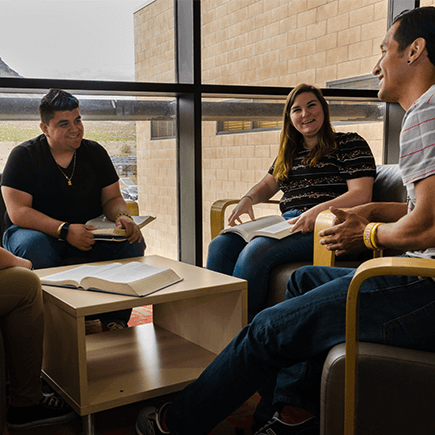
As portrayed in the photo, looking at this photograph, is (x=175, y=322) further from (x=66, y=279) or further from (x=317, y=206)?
(x=317, y=206)

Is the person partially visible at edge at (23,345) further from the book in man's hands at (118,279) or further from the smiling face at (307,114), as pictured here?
the smiling face at (307,114)

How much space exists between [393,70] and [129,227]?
4.75ft

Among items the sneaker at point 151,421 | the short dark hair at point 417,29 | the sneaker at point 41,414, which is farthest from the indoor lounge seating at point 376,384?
the sneaker at point 41,414

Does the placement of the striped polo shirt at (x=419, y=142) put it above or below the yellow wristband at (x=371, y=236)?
above

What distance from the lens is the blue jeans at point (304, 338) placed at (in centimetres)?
109

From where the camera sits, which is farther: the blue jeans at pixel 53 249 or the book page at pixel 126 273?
the blue jeans at pixel 53 249

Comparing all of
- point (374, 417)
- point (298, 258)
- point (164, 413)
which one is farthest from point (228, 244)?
point (374, 417)

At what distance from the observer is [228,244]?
228 cm

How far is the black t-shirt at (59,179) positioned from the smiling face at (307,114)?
102cm

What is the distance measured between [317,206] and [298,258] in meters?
0.26

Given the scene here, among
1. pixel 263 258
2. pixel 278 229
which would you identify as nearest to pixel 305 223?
pixel 278 229

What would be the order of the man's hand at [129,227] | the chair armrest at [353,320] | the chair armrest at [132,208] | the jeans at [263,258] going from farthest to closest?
the chair armrest at [132,208] → the man's hand at [129,227] → the jeans at [263,258] → the chair armrest at [353,320]

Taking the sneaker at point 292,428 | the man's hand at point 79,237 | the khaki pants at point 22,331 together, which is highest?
the man's hand at point 79,237

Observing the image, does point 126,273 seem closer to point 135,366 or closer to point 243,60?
point 135,366
